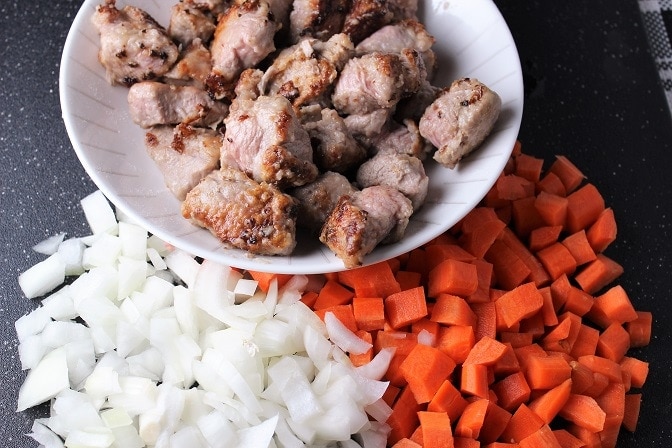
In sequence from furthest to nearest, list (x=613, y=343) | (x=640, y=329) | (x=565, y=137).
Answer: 1. (x=565, y=137)
2. (x=640, y=329)
3. (x=613, y=343)

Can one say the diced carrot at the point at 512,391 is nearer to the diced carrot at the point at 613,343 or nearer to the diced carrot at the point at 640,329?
the diced carrot at the point at 613,343

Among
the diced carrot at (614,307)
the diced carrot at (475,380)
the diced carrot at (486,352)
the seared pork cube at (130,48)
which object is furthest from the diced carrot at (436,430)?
the seared pork cube at (130,48)

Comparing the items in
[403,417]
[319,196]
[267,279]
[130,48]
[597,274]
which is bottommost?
[403,417]

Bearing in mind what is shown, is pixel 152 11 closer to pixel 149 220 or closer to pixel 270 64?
pixel 270 64

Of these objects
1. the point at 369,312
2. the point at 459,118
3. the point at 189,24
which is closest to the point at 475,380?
the point at 369,312

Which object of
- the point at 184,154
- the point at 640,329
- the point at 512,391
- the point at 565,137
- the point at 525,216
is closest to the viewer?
the point at 184,154

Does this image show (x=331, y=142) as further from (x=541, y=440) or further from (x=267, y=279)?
(x=541, y=440)

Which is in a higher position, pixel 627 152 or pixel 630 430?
pixel 627 152

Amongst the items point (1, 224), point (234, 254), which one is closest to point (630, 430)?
point (234, 254)
